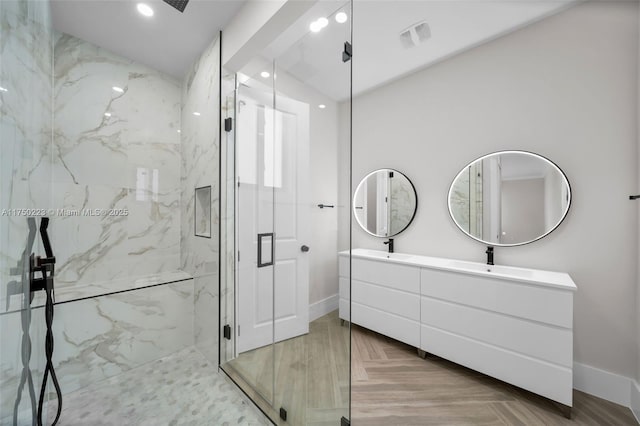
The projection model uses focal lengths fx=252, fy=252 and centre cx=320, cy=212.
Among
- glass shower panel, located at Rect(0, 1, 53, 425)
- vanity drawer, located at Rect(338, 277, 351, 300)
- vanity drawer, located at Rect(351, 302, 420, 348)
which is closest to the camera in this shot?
glass shower panel, located at Rect(0, 1, 53, 425)

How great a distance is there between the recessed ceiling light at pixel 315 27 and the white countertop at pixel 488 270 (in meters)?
1.19

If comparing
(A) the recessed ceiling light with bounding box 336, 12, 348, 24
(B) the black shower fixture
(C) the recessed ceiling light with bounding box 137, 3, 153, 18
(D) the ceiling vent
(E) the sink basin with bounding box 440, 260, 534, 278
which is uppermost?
(D) the ceiling vent

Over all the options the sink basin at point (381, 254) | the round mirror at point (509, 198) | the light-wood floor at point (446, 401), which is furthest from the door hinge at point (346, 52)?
the light-wood floor at point (446, 401)

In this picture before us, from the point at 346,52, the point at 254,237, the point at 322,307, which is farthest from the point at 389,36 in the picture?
the point at 322,307

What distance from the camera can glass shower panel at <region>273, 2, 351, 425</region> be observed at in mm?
1302

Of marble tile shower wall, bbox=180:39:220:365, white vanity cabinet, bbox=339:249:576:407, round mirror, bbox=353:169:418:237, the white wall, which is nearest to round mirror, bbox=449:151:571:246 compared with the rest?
the white wall

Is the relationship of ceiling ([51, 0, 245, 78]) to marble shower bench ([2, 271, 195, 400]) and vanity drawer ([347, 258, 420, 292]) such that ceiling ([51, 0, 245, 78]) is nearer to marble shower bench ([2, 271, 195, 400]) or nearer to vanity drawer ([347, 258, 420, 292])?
marble shower bench ([2, 271, 195, 400])

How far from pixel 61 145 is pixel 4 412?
2.19 metres

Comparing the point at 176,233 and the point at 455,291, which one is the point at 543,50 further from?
the point at 176,233

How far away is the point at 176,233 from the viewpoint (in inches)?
105

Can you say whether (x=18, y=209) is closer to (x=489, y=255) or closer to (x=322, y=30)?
(x=322, y=30)

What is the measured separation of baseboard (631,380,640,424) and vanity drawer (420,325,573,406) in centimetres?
39

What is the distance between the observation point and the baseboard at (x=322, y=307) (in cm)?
144

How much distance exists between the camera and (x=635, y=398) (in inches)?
62.3
